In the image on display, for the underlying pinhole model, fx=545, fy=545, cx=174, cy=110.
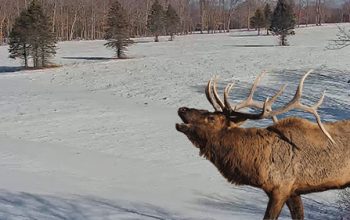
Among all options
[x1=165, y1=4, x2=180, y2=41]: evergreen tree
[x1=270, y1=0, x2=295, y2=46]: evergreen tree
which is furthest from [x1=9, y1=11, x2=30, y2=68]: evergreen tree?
[x1=165, y1=4, x2=180, y2=41]: evergreen tree

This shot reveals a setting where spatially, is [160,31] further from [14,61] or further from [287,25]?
[14,61]

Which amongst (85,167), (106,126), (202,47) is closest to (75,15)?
(202,47)

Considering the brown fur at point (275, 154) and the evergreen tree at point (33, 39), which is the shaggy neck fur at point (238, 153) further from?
the evergreen tree at point (33, 39)

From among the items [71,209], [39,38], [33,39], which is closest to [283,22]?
[39,38]

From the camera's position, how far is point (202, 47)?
5244cm

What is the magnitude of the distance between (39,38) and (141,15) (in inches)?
2300

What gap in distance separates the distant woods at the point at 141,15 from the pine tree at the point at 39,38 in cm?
2882

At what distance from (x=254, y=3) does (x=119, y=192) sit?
11485 cm

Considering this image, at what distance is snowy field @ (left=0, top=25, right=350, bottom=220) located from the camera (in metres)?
10.1

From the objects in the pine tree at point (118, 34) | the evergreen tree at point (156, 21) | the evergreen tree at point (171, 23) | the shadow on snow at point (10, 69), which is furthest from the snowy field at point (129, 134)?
the evergreen tree at point (171, 23)

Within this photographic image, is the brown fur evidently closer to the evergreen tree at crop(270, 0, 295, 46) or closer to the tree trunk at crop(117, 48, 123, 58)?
the tree trunk at crop(117, 48, 123, 58)

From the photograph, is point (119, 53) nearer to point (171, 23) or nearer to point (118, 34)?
point (118, 34)

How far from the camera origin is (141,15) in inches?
3920

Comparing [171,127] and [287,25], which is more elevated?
[287,25]
